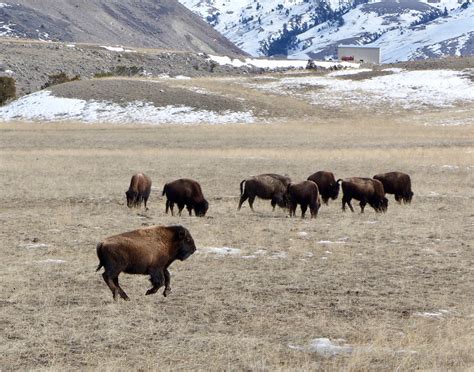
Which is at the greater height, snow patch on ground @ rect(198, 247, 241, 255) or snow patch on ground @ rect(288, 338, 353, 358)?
snow patch on ground @ rect(288, 338, 353, 358)

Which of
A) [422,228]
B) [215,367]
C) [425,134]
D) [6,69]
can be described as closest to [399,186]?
[422,228]

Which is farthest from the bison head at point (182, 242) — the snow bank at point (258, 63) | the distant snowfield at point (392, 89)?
the snow bank at point (258, 63)

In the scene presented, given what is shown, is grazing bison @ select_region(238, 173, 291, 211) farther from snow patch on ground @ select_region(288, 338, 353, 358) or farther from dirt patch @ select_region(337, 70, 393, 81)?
dirt patch @ select_region(337, 70, 393, 81)

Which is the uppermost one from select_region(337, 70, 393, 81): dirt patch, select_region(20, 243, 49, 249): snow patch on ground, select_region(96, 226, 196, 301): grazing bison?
select_region(337, 70, 393, 81): dirt patch

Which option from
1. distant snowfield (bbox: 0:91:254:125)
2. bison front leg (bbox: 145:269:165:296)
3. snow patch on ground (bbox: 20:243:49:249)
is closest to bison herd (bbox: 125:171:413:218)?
snow patch on ground (bbox: 20:243:49:249)

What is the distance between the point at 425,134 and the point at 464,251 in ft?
130

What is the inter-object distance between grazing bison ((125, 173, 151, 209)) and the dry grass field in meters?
0.53

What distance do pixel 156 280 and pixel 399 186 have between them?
14.1 m

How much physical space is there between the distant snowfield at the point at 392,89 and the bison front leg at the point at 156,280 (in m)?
64.7

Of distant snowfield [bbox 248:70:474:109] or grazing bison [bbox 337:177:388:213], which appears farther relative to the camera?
distant snowfield [bbox 248:70:474:109]

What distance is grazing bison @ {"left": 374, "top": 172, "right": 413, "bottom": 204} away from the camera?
24531 mm

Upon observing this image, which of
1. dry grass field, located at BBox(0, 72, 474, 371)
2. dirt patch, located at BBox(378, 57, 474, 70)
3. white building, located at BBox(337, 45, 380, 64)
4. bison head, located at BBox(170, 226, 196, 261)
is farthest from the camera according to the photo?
white building, located at BBox(337, 45, 380, 64)

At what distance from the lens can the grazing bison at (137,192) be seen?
886 inches

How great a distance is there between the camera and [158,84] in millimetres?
79688
